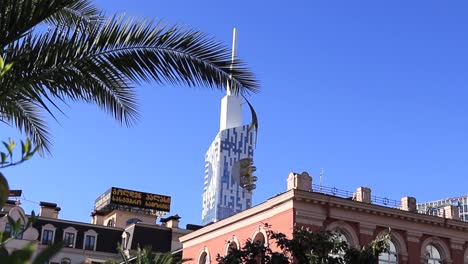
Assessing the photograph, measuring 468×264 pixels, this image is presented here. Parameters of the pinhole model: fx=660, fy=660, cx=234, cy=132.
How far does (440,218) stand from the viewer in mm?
34688

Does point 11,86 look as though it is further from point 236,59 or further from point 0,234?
point 0,234

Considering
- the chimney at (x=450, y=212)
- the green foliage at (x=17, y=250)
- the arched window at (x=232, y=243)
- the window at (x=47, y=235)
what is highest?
the window at (x=47, y=235)

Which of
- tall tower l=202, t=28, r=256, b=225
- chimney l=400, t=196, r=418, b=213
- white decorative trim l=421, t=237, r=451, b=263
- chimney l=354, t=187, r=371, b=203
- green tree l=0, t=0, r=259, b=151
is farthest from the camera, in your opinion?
tall tower l=202, t=28, r=256, b=225

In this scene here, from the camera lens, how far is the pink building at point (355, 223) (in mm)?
30875

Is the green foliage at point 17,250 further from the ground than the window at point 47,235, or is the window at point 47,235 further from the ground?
the window at point 47,235

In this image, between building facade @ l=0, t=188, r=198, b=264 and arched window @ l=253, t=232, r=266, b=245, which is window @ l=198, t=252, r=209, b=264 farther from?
building facade @ l=0, t=188, r=198, b=264

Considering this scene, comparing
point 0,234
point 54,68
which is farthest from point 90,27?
point 0,234

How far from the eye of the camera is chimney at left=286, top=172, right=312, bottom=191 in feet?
104

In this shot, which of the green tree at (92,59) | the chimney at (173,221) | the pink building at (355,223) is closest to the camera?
the green tree at (92,59)

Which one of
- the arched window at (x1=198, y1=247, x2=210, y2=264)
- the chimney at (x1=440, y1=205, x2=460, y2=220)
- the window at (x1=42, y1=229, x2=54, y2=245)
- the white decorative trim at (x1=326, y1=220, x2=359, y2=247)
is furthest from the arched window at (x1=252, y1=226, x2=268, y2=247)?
the window at (x1=42, y1=229, x2=54, y2=245)

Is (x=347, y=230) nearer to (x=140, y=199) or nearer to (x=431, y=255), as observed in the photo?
(x=431, y=255)

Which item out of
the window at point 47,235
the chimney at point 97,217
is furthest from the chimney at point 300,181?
the chimney at point 97,217

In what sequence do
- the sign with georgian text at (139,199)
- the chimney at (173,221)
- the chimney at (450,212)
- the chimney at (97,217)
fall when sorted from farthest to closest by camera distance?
the sign with georgian text at (139,199) → the chimney at (97,217) → the chimney at (173,221) → the chimney at (450,212)

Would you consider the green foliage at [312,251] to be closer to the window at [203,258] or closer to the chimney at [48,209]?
the window at [203,258]
